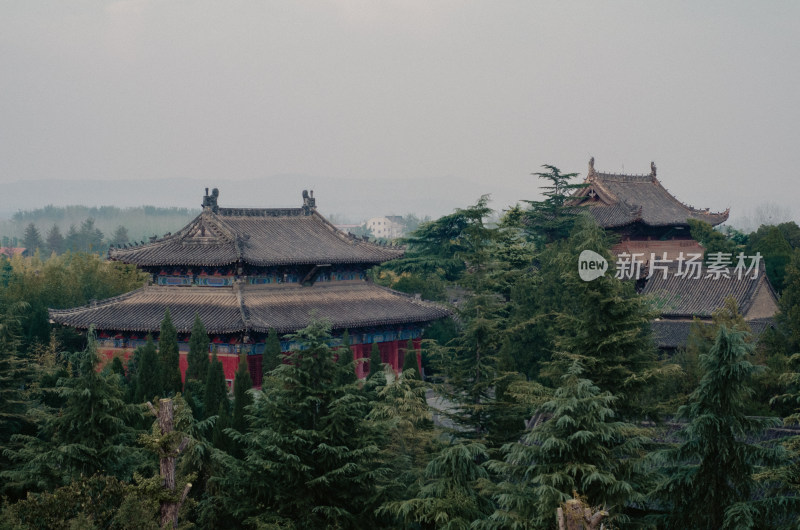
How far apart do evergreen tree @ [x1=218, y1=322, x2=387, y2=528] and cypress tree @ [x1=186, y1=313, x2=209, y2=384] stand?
10105mm

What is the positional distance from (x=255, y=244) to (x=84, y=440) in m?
17.1

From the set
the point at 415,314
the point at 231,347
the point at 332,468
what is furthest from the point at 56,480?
the point at 415,314

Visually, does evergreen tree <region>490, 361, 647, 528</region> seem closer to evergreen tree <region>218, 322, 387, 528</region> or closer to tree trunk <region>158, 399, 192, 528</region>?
evergreen tree <region>218, 322, 387, 528</region>

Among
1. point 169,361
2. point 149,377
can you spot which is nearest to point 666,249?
point 169,361

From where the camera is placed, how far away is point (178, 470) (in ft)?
47.3

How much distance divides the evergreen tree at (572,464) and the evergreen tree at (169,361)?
12.4 m

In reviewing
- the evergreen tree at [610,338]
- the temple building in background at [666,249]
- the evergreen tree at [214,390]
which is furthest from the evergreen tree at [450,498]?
the temple building in background at [666,249]

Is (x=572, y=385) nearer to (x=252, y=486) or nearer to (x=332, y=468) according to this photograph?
(x=332, y=468)

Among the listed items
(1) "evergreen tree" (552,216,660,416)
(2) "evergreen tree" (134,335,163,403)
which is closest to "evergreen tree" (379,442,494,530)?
(1) "evergreen tree" (552,216,660,416)

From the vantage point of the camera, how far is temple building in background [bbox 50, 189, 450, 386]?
28688mm

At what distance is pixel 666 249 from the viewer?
149 ft

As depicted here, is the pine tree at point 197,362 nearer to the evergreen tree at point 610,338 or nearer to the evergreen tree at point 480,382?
the evergreen tree at point 480,382

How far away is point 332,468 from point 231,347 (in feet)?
48.7

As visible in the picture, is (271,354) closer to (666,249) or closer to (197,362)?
(197,362)
